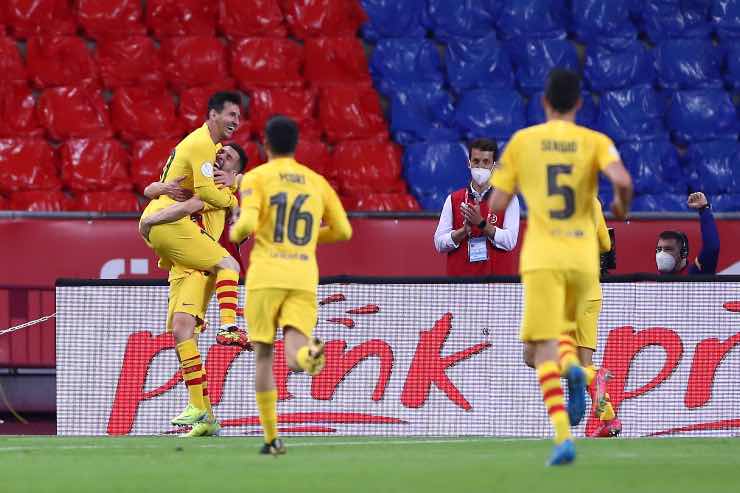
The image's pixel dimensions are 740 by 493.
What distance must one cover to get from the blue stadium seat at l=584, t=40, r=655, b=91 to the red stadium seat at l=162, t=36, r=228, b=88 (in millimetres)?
3910

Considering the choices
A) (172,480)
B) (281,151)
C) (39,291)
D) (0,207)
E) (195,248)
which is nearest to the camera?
(172,480)

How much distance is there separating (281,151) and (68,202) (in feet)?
21.6

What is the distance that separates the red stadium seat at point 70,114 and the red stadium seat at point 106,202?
0.74m

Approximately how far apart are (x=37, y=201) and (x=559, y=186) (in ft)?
25.4

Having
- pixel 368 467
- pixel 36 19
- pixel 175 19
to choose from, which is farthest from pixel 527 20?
pixel 368 467

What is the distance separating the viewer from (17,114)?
14.2 m

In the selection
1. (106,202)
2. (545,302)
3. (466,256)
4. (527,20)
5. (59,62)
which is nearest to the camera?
(545,302)

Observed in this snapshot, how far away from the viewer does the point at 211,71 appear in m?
14.7

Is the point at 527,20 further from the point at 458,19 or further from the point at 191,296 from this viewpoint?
the point at 191,296

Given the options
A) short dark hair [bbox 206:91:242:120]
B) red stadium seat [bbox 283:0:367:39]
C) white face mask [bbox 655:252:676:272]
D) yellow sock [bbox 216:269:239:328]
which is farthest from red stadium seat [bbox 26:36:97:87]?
white face mask [bbox 655:252:676:272]

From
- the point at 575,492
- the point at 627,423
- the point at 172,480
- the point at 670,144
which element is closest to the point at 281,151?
the point at 172,480

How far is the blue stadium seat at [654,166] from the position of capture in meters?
14.7

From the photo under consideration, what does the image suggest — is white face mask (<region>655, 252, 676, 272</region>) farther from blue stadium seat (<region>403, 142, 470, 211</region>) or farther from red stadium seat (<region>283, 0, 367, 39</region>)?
red stadium seat (<region>283, 0, 367, 39</region>)

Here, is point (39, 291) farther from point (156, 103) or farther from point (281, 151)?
point (281, 151)
